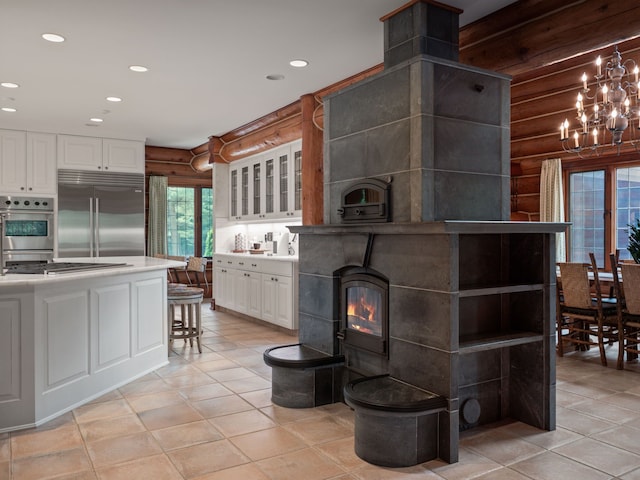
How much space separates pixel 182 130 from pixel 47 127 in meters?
1.85

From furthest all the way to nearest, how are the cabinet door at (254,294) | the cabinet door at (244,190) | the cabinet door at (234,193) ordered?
1. the cabinet door at (234,193)
2. the cabinet door at (244,190)
3. the cabinet door at (254,294)

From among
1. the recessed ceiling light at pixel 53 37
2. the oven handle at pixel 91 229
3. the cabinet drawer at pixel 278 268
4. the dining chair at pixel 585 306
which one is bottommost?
the dining chair at pixel 585 306

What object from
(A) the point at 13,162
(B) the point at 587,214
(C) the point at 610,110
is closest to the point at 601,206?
(B) the point at 587,214

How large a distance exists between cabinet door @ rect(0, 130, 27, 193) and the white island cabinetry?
9.71 feet

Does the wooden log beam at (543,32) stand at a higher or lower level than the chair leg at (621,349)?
higher

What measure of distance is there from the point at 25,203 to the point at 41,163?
2.02 feet

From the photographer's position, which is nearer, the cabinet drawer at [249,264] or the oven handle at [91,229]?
the cabinet drawer at [249,264]

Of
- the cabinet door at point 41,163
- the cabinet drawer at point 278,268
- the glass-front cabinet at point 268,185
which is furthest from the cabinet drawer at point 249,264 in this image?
the cabinet door at point 41,163

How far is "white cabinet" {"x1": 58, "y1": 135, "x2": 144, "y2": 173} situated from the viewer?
7516 mm

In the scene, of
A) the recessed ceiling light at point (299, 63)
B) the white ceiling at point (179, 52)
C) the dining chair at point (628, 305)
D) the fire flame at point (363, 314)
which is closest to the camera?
the fire flame at point (363, 314)

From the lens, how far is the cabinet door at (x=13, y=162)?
7117 millimetres

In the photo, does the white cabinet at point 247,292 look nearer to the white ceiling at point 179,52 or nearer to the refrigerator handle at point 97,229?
the refrigerator handle at point 97,229

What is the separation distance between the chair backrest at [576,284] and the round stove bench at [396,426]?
2.78 meters

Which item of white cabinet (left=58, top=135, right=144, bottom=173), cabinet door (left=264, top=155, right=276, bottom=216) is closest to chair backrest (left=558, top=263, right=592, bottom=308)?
cabinet door (left=264, top=155, right=276, bottom=216)
